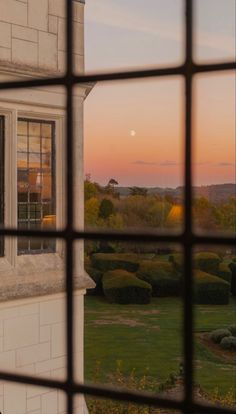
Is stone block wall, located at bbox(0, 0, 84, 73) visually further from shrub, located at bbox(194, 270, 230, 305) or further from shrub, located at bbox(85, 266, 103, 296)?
shrub, located at bbox(85, 266, 103, 296)

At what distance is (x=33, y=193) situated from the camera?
13.5 feet

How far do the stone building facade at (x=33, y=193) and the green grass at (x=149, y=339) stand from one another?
260 inches

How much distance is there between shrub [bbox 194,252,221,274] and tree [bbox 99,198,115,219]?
1738mm

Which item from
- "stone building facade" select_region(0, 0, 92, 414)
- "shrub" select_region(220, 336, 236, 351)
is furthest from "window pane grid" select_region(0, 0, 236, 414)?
"shrub" select_region(220, 336, 236, 351)

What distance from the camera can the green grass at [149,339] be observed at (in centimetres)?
1093

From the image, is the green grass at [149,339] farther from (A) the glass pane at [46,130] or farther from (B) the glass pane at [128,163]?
(A) the glass pane at [46,130]

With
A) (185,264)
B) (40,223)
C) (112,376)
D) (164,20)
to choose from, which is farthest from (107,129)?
(185,264)

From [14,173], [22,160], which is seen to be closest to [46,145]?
[22,160]

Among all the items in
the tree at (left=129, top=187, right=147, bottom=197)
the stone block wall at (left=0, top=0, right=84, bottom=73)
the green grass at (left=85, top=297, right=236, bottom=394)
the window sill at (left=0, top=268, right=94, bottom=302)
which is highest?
the stone block wall at (left=0, top=0, right=84, bottom=73)

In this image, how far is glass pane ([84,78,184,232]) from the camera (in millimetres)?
10211

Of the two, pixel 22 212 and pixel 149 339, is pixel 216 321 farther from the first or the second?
pixel 22 212

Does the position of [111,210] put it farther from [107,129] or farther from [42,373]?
[42,373]

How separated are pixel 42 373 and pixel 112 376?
6810 millimetres

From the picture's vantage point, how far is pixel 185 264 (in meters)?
Answer: 0.49
